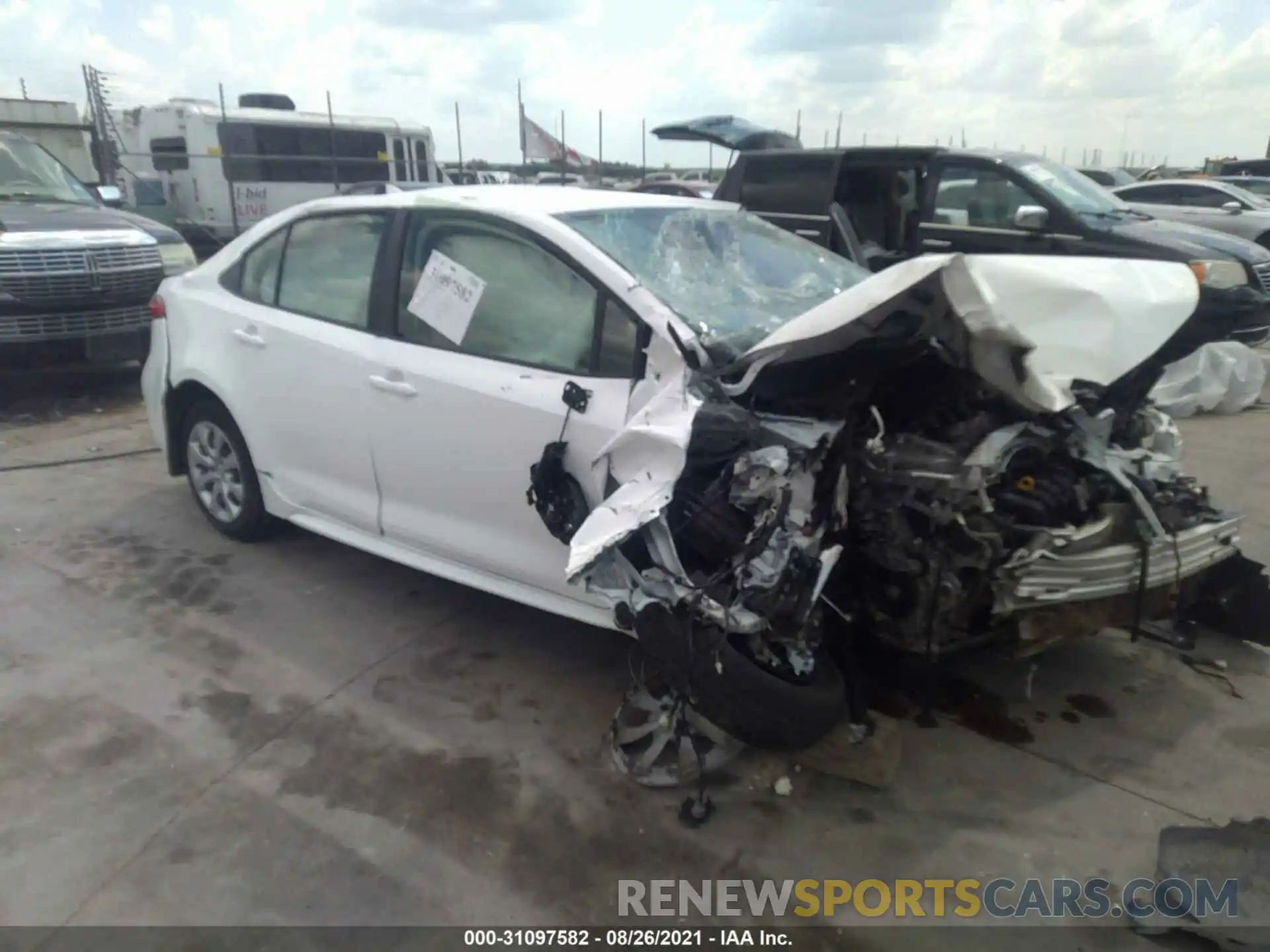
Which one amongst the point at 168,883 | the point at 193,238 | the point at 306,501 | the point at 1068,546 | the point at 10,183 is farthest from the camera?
the point at 193,238

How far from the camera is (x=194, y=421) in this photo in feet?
15.2

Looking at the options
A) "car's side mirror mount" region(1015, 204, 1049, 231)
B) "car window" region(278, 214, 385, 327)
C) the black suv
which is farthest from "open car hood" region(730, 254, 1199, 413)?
the black suv

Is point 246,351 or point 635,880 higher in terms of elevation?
point 246,351

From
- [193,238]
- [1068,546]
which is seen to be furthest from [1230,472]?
[193,238]

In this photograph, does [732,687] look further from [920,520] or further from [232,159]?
[232,159]

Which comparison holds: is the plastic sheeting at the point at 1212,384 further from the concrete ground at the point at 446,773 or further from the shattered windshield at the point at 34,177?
the shattered windshield at the point at 34,177

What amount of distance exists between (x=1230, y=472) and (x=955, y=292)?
4.24 meters

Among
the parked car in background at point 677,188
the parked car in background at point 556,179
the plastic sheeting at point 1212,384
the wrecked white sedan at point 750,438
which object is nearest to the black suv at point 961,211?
the plastic sheeting at point 1212,384

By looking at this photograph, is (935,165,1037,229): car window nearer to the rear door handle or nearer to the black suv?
the black suv

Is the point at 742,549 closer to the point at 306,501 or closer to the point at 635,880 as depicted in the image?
the point at 635,880

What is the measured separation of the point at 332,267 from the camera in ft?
13.0

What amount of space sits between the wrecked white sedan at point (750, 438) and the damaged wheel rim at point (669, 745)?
0.21 m

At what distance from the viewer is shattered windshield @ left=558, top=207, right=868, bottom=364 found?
318 cm

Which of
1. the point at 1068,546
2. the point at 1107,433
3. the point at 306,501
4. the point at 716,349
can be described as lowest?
the point at 306,501
